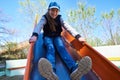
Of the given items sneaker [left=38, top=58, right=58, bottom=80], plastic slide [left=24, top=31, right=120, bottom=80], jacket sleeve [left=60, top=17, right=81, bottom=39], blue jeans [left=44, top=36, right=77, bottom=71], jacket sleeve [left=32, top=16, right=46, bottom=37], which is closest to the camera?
sneaker [left=38, top=58, right=58, bottom=80]

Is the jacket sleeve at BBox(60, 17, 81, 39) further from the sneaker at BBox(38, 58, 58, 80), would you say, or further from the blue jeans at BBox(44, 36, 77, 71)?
the sneaker at BBox(38, 58, 58, 80)

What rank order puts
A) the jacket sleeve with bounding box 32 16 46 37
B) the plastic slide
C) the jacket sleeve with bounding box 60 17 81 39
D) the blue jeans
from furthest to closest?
the jacket sleeve with bounding box 60 17 81 39, the jacket sleeve with bounding box 32 16 46 37, the blue jeans, the plastic slide

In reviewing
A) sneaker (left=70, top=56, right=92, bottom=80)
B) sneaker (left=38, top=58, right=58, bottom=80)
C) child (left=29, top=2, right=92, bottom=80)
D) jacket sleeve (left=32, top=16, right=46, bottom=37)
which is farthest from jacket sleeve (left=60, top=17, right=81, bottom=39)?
sneaker (left=38, top=58, right=58, bottom=80)

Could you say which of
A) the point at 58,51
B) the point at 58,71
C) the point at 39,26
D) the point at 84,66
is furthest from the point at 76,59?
the point at 84,66

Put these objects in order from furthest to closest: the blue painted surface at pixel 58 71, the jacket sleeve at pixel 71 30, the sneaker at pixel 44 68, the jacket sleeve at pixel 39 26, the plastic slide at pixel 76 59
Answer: the jacket sleeve at pixel 71 30, the jacket sleeve at pixel 39 26, the blue painted surface at pixel 58 71, the plastic slide at pixel 76 59, the sneaker at pixel 44 68

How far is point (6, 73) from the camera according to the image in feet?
24.9

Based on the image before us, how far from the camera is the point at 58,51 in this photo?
2.94 meters

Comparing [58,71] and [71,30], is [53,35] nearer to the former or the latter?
[71,30]

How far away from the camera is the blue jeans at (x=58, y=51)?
2605 mm

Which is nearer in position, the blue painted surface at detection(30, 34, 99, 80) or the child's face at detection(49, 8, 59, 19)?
the blue painted surface at detection(30, 34, 99, 80)

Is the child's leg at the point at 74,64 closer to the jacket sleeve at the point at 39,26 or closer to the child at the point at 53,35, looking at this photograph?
the child at the point at 53,35

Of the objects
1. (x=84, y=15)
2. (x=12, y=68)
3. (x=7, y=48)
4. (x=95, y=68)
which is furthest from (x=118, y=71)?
(x=84, y=15)

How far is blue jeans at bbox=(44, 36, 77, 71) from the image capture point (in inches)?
103

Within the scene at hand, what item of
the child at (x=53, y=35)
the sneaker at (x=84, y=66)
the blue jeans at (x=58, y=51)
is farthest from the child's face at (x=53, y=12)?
the sneaker at (x=84, y=66)
